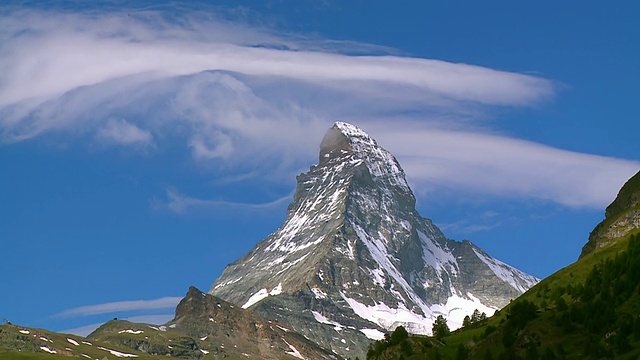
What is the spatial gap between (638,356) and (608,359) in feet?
28.9

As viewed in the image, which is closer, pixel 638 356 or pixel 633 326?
pixel 638 356

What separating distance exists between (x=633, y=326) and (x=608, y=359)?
12334 mm

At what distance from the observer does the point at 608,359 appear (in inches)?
7397

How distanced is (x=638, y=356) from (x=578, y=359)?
20.1 meters

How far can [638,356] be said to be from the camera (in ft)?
590

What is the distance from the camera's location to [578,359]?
19875 centimetres

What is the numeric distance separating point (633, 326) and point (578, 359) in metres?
11.6

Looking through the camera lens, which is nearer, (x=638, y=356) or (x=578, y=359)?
(x=638, y=356)

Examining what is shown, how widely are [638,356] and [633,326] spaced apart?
58.9 feet
